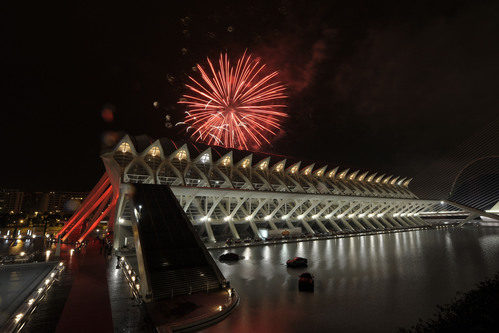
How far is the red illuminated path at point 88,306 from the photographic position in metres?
8.72

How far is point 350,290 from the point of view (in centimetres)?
1320

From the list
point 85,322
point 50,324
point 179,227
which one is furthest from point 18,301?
point 179,227

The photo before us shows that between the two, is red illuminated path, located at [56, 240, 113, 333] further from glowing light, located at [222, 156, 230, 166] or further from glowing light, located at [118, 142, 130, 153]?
glowing light, located at [222, 156, 230, 166]

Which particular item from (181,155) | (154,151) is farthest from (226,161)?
(154,151)

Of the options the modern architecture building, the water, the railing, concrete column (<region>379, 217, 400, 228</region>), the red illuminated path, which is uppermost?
the modern architecture building

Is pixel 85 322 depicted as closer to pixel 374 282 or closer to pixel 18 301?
pixel 18 301

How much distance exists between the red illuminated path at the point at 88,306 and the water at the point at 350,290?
3.94m

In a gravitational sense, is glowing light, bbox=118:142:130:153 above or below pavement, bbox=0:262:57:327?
above

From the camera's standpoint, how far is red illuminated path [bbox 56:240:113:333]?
28.6 ft

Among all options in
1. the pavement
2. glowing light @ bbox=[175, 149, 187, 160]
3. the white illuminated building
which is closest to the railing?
the pavement

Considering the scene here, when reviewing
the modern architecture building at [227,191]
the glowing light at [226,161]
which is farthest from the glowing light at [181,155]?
the glowing light at [226,161]

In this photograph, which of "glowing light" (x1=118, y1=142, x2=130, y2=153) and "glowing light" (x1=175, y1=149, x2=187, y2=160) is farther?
"glowing light" (x1=175, y1=149, x2=187, y2=160)

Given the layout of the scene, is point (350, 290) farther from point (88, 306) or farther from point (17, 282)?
point (17, 282)

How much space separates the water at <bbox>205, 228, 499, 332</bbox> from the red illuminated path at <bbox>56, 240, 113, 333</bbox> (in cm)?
394
